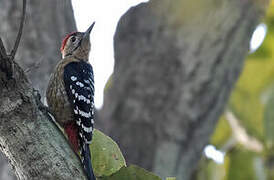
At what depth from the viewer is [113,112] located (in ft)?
22.3

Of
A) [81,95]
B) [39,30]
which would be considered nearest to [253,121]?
[39,30]

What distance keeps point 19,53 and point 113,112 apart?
5.18 ft

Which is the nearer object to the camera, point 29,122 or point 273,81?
point 29,122

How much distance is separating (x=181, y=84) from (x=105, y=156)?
2930mm

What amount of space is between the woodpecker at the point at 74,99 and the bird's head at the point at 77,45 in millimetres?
Answer: 299

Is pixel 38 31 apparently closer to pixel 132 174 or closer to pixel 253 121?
Result: pixel 253 121

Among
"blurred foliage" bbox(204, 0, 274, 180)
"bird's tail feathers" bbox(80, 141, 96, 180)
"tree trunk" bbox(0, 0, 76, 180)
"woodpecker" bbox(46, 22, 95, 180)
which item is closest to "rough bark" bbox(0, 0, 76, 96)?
"tree trunk" bbox(0, 0, 76, 180)

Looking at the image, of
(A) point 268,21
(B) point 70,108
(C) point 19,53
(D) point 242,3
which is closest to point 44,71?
(C) point 19,53

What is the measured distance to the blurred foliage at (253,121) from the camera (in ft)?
19.4

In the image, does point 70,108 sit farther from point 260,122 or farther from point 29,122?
point 260,122

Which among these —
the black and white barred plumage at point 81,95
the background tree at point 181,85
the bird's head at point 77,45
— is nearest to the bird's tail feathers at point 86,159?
the black and white barred plumage at point 81,95

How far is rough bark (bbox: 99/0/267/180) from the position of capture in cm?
650

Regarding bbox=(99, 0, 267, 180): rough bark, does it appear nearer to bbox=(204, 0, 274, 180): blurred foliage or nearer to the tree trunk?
bbox=(204, 0, 274, 180): blurred foliage

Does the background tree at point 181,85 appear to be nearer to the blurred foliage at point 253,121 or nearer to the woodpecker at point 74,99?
the blurred foliage at point 253,121
